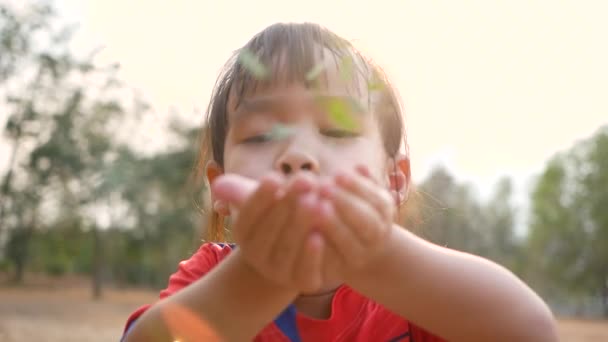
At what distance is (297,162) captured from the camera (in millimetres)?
1526

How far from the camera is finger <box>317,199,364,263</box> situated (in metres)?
1.03

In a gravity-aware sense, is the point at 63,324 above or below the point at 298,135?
below

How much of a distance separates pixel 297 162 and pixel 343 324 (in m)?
0.65

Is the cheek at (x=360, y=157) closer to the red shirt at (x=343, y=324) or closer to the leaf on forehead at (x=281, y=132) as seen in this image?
the leaf on forehead at (x=281, y=132)

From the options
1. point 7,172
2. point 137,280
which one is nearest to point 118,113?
point 7,172

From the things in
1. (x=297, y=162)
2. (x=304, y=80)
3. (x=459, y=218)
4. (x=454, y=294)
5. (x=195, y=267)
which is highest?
(x=304, y=80)

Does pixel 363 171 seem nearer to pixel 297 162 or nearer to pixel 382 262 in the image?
pixel 382 262

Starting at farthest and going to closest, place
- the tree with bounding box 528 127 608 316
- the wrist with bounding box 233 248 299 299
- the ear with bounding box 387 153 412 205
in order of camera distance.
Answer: the tree with bounding box 528 127 608 316
the ear with bounding box 387 153 412 205
the wrist with bounding box 233 248 299 299

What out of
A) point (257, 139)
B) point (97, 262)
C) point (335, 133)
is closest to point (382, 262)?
point (335, 133)

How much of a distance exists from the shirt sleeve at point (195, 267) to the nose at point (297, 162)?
0.60 metres

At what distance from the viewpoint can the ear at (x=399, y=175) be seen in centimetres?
211

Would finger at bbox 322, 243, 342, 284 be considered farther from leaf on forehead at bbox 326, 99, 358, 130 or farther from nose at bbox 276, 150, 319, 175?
leaf on forehead at bbox 326, 99, 358, 130

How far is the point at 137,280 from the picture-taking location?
41.8 m

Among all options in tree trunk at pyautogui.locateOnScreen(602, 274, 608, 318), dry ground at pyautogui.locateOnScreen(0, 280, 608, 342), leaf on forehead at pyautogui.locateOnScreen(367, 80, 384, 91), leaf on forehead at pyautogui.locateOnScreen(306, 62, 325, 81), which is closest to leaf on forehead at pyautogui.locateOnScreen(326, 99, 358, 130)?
leaf on forehead at pyautogui.locateOnScreen(306, 62, 325, 81)
